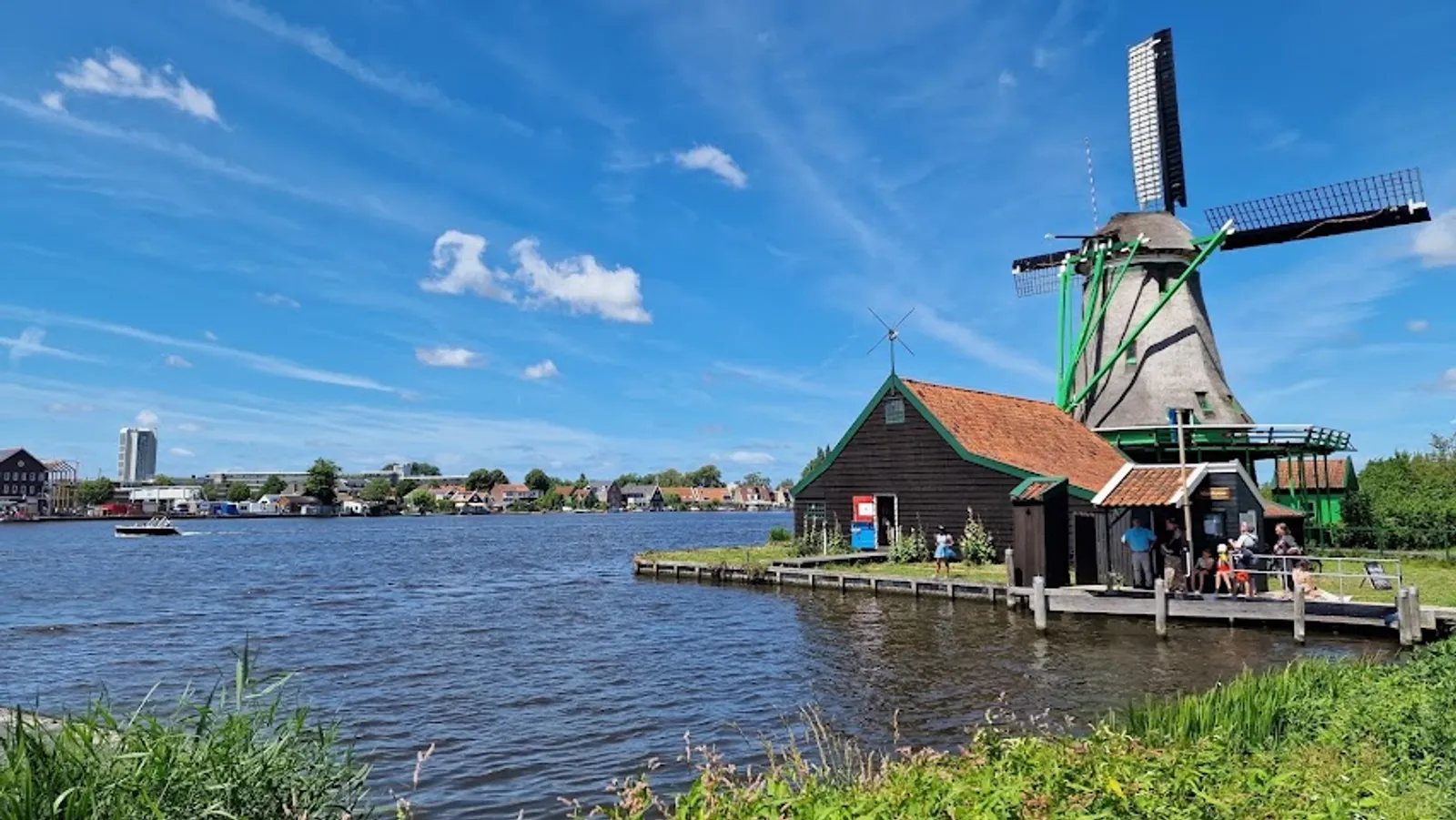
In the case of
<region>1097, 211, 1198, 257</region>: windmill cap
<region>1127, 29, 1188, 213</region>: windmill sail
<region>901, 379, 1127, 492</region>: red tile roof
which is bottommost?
<region>901, 379, 1127, 492</region>: red tile roof

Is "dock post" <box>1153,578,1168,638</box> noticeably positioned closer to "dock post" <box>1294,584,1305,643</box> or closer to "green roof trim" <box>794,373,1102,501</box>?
"dock post" <box>1294,584,1305,643</box>

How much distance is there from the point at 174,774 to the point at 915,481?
27.8 m

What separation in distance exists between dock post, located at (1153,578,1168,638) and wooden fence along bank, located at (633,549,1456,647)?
0.06 feet

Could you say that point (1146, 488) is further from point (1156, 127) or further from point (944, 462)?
point (1156, 127)

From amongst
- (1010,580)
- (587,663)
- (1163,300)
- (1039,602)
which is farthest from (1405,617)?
(1163,300)

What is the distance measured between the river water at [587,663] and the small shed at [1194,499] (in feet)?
10.9

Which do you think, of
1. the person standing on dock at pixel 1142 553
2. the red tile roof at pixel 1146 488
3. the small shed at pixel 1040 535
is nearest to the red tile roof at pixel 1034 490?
the small shed at pixel 1040 535

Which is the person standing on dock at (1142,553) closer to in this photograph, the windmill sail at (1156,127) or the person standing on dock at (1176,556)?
the person standing on dock at (1176,556)

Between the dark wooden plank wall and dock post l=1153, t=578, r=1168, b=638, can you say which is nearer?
dock post l=1153, t=578, r=1168, b=638

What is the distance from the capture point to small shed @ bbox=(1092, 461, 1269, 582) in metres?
21.8

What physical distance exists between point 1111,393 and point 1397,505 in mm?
11115

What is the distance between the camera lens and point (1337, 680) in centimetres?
991

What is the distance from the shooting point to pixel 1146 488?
22.3 m

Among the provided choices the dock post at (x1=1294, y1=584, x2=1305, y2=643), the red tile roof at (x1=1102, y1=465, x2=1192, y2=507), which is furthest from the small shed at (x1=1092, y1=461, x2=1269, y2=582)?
the dock post at (x1=1294, y1=584, x2=1305, y2=643)
